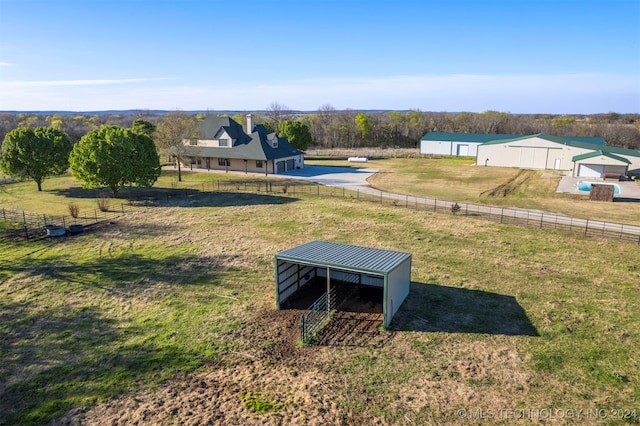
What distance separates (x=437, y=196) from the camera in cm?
4547

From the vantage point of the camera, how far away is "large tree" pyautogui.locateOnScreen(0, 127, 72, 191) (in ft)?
151

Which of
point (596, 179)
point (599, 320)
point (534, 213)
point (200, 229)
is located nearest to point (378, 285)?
point (599, 320)

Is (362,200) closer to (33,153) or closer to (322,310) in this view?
(322,310)

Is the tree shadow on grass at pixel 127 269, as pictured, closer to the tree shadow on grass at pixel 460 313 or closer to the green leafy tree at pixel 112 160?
the tree shadow on grass at pixel 460 313

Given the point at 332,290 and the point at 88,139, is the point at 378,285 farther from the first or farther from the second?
the point at 88,139

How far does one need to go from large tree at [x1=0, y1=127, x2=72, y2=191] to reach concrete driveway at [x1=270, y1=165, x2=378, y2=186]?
26.7m

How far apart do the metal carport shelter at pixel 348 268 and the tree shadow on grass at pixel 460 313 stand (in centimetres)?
69

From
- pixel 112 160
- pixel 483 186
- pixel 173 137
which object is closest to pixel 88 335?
pixel 112 160

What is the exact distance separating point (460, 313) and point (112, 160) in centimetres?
3585

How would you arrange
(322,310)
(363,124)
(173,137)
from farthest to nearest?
1. (363,124)
2. (173,137)
3. (322,310)

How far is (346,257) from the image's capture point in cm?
1919

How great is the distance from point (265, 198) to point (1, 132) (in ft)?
319

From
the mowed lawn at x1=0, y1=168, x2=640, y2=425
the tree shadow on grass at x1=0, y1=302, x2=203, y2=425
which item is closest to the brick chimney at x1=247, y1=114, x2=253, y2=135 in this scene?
the mowed lawn at x1=0, y1=168, x2=640, y2=425

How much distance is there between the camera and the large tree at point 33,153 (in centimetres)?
4606
